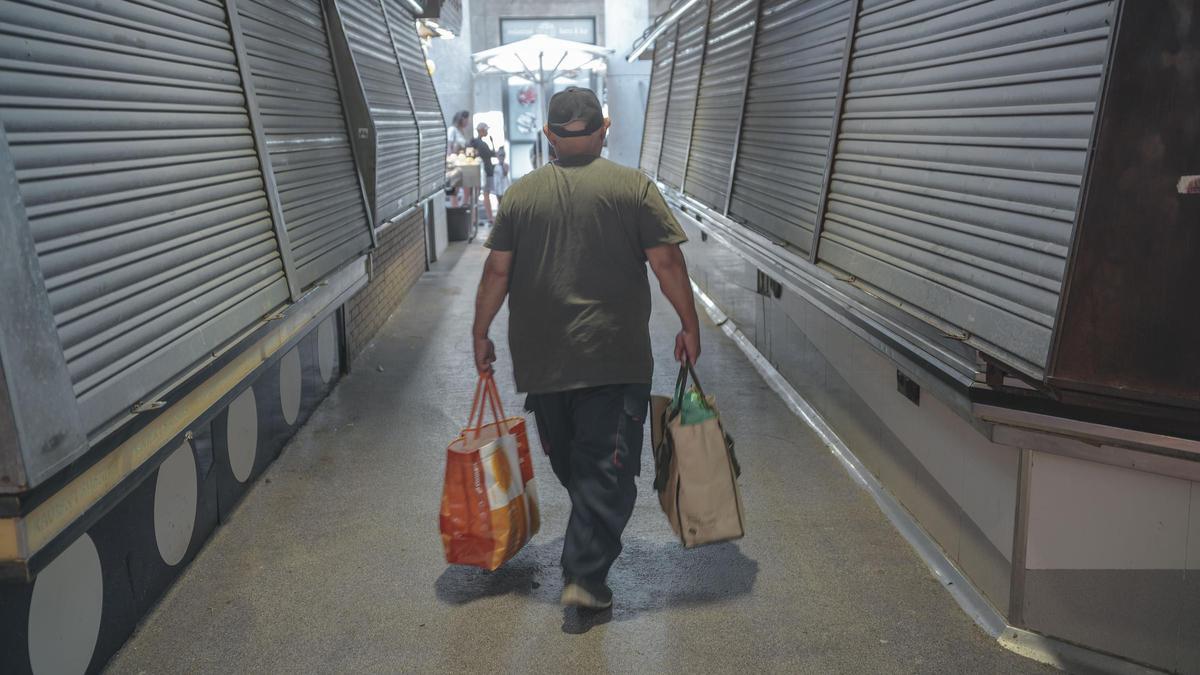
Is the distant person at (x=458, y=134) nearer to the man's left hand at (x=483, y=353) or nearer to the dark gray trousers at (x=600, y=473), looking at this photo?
the man's left hand at (x=483, y=353)

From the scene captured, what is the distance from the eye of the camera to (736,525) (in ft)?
13.4

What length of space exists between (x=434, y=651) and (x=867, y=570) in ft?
5.60

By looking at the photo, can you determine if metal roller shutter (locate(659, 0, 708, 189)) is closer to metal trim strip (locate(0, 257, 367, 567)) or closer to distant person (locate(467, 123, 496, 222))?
distant person (locate(467, 123, 496, 222))

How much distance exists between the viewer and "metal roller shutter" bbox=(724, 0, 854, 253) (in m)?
5.70

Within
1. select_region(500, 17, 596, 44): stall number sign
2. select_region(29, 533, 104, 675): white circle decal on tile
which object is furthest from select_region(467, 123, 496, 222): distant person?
select_region(29, 533, 104, 675): white circle decal on tile

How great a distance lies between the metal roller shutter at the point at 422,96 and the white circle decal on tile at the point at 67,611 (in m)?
7.31

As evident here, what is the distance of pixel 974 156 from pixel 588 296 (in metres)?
1.40

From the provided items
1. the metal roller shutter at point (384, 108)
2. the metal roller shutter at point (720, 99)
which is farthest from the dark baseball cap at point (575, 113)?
the metal roller shutter at point (720, 99)

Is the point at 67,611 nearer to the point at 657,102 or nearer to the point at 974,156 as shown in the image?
the point at 974,156

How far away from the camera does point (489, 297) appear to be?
4234 millimetres

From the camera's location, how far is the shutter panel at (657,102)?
13766 millimetres

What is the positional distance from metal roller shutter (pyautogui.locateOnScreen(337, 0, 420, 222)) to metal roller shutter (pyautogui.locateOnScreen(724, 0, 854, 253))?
260 centimetres

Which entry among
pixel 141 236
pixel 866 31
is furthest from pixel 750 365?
pixel 141 236

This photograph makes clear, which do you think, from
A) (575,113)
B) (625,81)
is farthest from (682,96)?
(625,81)
